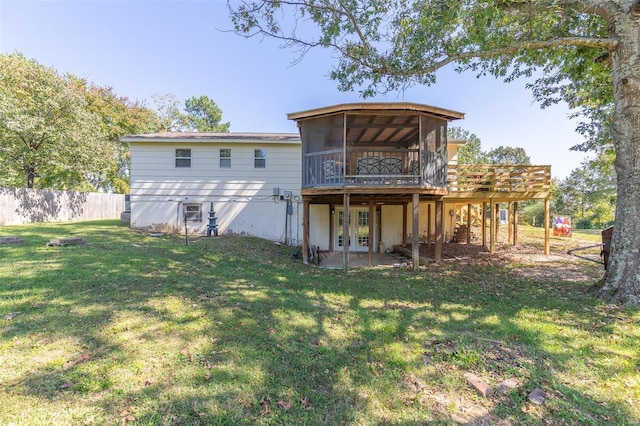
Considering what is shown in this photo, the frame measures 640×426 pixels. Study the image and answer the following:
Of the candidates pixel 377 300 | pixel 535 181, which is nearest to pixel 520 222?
pixel 535 181

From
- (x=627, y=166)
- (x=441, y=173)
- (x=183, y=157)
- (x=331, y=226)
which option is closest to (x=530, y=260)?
(x=441, y=173)

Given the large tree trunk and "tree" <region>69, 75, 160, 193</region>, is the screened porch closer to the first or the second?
the large tree trunk

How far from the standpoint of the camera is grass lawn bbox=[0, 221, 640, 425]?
2359 mm

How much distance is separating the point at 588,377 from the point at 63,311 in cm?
663

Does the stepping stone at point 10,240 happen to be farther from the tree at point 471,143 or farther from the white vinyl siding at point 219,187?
the tree at point 471,143

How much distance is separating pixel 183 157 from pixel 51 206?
11.0m

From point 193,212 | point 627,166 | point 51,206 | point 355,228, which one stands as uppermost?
point 627,166

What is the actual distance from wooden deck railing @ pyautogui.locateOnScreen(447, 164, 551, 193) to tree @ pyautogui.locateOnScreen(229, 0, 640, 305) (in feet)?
10.5

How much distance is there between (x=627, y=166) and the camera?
4.98 meters

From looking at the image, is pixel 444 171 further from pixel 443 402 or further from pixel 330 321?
pixel 443 402

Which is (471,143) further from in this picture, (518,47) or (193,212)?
(193,212)

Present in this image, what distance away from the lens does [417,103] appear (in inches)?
297

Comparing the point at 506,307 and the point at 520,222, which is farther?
the point at 520,222

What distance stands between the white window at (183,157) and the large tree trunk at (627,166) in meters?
13.6
